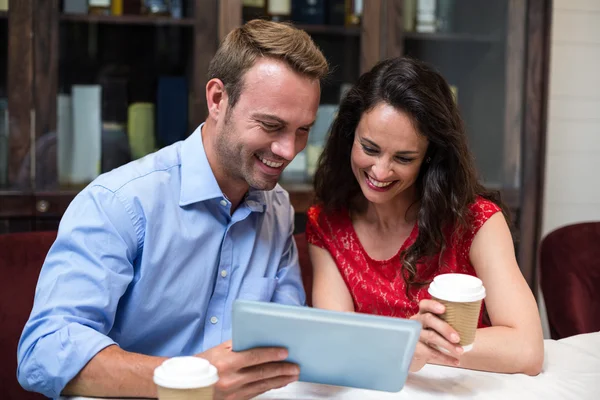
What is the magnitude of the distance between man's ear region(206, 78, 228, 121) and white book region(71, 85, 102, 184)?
1117mm

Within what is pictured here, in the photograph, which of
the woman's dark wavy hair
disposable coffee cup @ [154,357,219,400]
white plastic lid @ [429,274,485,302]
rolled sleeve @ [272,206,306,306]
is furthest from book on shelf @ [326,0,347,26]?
disposable coffee cup @ [154,357,219,400]

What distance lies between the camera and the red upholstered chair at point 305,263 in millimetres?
2133

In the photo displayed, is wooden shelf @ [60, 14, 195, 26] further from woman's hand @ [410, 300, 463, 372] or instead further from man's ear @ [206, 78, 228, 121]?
woman's hand @ [410, 300, 463, 372]

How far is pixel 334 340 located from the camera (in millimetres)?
1166

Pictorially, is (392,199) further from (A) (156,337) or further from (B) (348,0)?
(B) (348,0)

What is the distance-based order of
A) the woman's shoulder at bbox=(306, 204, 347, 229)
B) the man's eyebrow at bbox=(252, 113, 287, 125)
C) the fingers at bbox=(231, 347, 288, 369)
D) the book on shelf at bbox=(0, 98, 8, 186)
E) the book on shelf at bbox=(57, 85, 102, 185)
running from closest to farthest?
the fingers at bbox=(231, 347, 288, 369), the man's eyebrow at bbox=(252, 113, 287, 125), the woman's shoulder at bbox=(306, 204, 347, 229), the book on shelf at bbox=(0, 98, 8, 186), the book on shelf at bbox=(57, 85, 102, 185)

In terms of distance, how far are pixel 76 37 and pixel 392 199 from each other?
1.38 meters

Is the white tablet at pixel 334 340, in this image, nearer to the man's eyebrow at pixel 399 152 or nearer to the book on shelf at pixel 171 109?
the man's eyebrow at pixel 399 152

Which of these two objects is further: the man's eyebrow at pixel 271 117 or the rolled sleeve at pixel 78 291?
the man's eyebrow at pixel 271 117

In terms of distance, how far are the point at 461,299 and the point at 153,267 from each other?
682mm

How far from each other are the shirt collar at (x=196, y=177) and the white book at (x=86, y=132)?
1094 mm

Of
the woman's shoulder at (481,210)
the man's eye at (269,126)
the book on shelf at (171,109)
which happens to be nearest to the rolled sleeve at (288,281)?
the man's eye at (269,126)

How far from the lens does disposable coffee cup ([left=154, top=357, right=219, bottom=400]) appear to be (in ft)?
3.40

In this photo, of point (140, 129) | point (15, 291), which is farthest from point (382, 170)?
point (140, 129)
